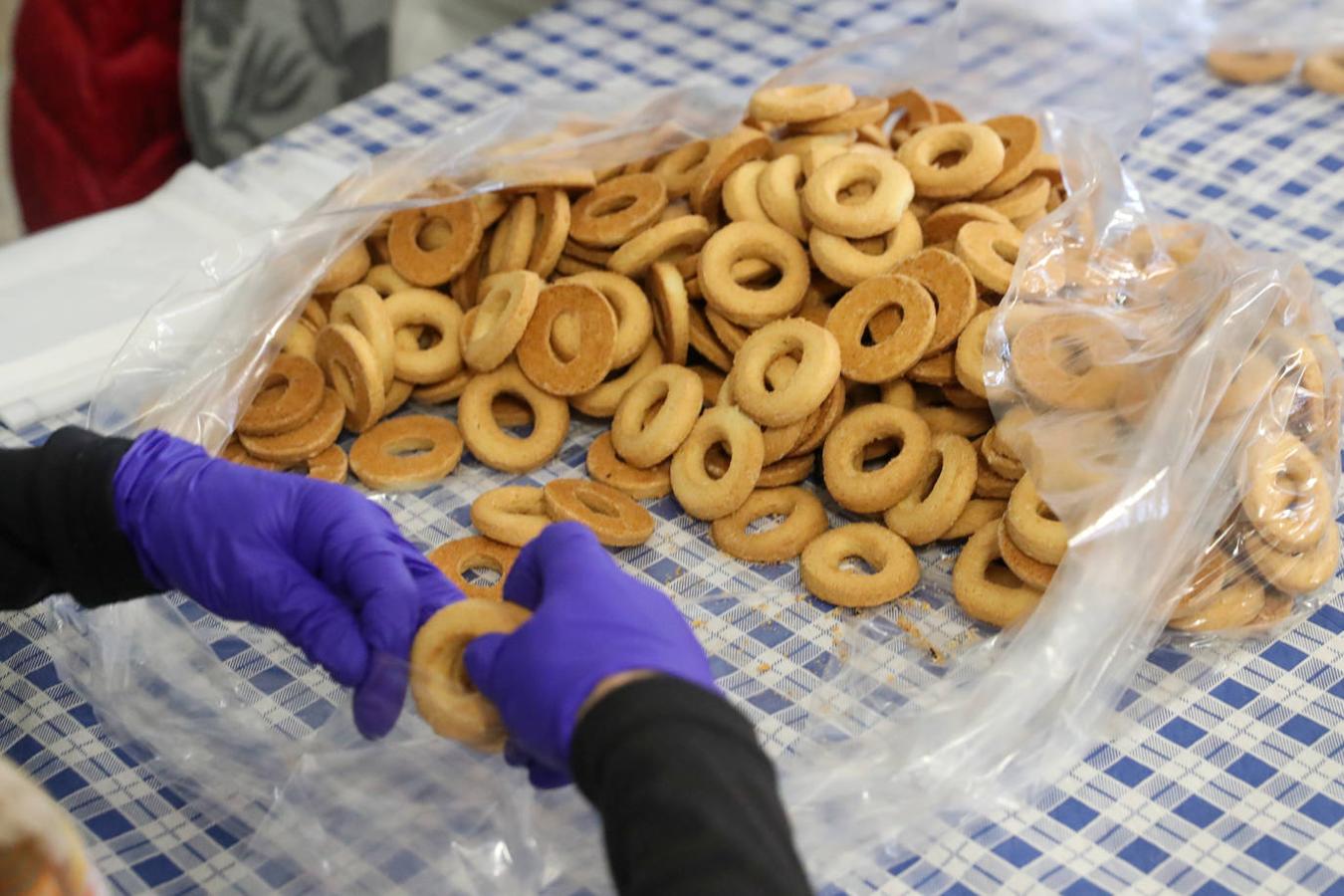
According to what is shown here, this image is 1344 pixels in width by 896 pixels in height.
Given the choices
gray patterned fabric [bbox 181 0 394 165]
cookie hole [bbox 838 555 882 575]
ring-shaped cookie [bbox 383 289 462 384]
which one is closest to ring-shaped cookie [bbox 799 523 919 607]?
cookie hole [bbox 838 555 882 575]

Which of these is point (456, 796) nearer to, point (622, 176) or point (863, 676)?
point (863, 676)

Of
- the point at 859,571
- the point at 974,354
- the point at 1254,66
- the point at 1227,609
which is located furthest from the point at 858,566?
the point at 1254,66

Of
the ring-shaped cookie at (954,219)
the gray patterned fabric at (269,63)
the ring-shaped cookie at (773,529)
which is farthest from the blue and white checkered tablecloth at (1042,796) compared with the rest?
the gray patterned fabric at (269,63)

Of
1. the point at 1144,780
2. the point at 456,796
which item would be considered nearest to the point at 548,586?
the point at 456,796

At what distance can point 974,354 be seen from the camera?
1.33m

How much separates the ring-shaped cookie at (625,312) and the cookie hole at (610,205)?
0.33 ft

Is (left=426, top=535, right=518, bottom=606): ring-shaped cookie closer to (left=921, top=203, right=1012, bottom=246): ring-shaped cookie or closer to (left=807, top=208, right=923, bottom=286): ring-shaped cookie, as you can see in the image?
(left=807, top=208, right=923, bottom=286): ring-shaped cookie

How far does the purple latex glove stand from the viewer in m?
1.02

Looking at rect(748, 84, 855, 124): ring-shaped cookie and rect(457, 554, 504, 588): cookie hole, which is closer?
rect(457, 554, 504, 588): cookie hole

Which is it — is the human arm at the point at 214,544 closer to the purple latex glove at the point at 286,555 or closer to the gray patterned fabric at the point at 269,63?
the purple latex glove at the point at 286,555

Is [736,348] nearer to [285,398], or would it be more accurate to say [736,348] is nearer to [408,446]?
[408,446]

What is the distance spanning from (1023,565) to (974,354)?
8.5 inches

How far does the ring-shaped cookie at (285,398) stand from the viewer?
1428 mm

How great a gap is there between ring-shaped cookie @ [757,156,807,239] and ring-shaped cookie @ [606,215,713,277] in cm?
7
